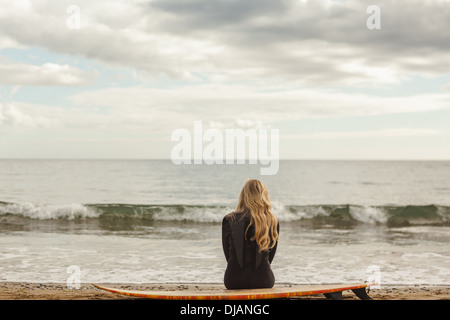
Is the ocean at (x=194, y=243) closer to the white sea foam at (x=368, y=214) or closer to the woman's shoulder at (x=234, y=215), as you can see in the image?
the white sea foam at (x=368, y=214)

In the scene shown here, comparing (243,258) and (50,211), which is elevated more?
(243,258)

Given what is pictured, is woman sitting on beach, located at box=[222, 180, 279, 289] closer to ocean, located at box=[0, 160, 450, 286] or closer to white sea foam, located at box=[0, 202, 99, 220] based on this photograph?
ocean, located at box=[0, 160, 450, 286]

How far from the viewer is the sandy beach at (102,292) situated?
745 centimetres

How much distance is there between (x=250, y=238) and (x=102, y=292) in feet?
12.9

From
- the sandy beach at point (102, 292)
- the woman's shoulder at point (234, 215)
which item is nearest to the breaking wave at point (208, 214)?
the sandy beach at point (102, 292)

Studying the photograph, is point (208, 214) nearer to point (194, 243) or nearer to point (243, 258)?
point (194, 243)

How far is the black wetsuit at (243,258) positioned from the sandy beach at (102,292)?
1981 millimetres

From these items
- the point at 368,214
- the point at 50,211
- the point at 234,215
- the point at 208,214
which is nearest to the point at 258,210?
the point at 234,215

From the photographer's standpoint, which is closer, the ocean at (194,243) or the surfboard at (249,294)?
the surfboard at (249,294)

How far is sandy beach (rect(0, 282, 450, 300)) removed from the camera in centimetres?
745

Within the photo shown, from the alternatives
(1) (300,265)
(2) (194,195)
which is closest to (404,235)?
(1) (300,265)

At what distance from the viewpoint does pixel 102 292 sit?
7969 millimetres

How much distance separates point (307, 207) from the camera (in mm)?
24422

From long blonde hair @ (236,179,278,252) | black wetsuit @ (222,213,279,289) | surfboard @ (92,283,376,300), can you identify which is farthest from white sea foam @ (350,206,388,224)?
long blonde hair @ (236,179,278,252)
